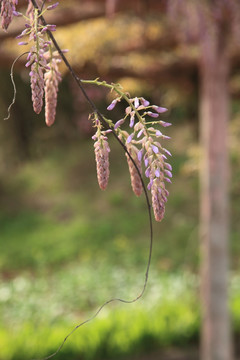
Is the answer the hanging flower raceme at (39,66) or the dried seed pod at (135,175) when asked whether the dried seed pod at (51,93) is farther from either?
the dried seed pod at (135,175)

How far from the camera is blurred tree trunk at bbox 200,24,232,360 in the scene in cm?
554

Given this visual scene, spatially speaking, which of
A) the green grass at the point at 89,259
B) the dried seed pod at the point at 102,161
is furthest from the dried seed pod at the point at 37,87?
the green grass at the point at 89,259

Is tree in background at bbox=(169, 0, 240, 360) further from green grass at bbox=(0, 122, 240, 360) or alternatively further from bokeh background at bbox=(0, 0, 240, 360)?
green grass at bbox=(0, 122, 240, 360)

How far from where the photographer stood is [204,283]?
18.9 feet

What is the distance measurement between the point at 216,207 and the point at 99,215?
704 centimetres

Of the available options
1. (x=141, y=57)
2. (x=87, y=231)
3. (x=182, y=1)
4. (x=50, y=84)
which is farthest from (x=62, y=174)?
(x=50, y=84)

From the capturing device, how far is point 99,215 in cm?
1250

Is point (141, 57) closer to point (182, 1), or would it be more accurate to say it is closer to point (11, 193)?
point (182, 1)

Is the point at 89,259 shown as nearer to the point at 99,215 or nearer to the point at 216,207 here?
the point at 99,215

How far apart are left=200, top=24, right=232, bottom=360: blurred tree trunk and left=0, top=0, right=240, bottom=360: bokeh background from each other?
56 centimetres

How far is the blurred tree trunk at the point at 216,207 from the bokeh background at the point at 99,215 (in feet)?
1.84

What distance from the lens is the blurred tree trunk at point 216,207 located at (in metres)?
5.54

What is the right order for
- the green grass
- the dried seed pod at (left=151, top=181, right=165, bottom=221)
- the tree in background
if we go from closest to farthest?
the dried seed pod at (left=151, top=181, right=165, bottom=221), the tree in background, the green grass

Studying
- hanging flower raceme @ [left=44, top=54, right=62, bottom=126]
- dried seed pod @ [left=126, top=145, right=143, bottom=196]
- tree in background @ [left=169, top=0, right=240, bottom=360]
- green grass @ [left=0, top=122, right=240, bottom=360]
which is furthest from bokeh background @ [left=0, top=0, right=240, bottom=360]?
dried seed pod @ [left=126, top=145, right=143, bottom=196]
